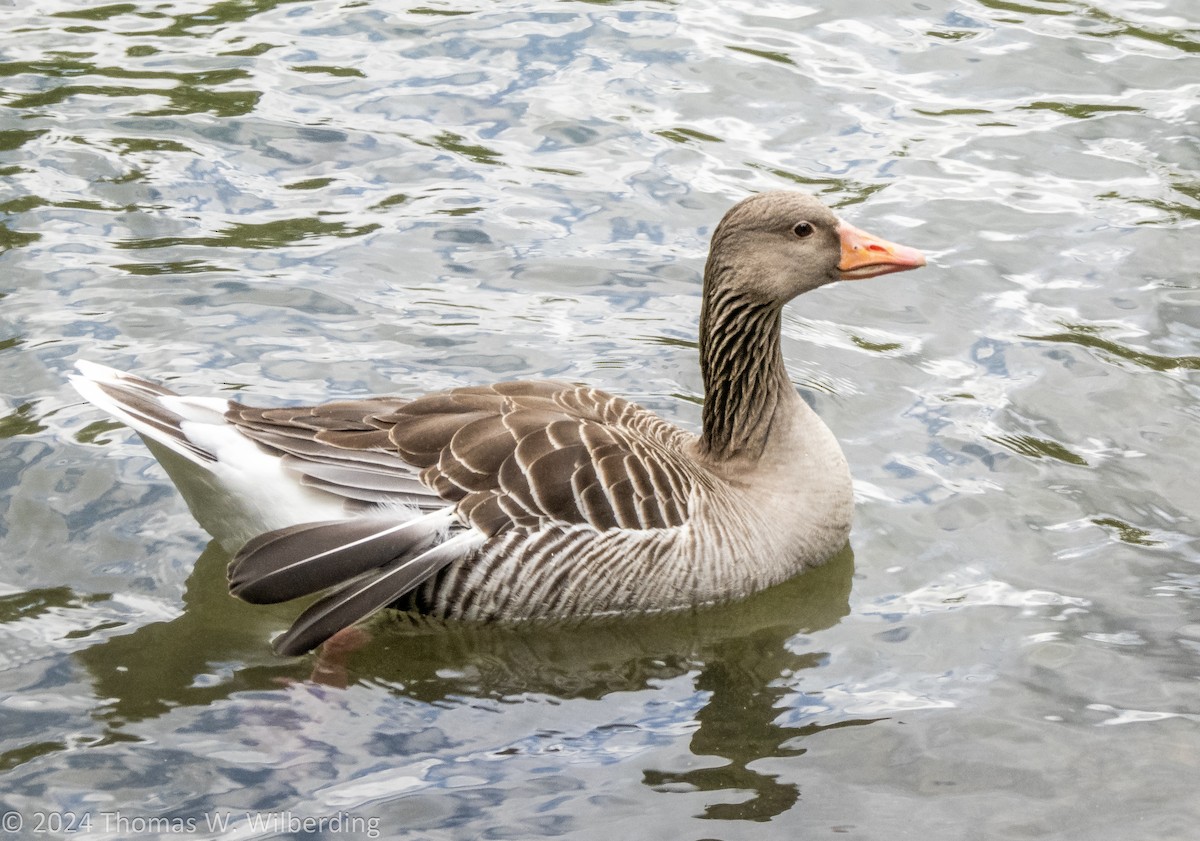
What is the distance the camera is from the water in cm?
614

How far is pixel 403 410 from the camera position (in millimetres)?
7277

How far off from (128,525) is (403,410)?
1.64 metres

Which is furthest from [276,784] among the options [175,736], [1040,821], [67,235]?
[67,235]

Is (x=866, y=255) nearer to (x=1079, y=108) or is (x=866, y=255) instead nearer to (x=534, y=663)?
(x=534, y=663)

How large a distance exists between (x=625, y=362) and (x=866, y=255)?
222 centimetres

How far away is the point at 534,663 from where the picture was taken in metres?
6.89

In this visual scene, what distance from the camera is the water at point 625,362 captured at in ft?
20.1

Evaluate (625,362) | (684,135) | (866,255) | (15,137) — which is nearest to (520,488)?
(866,255)

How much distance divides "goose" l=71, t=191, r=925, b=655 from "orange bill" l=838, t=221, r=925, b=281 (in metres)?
0.01

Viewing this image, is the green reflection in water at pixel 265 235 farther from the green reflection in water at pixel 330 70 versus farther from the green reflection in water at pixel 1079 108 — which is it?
the green reflection in water at pixel 1079 108

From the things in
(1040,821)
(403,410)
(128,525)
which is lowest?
(1040,821)

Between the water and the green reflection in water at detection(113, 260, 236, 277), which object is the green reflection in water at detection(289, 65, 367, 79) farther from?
the green reflection in water at detection(113, 260, 236, 277)

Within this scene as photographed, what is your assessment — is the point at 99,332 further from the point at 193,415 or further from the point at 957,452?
the point at 957,452

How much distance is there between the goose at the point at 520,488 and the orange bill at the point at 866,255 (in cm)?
1
